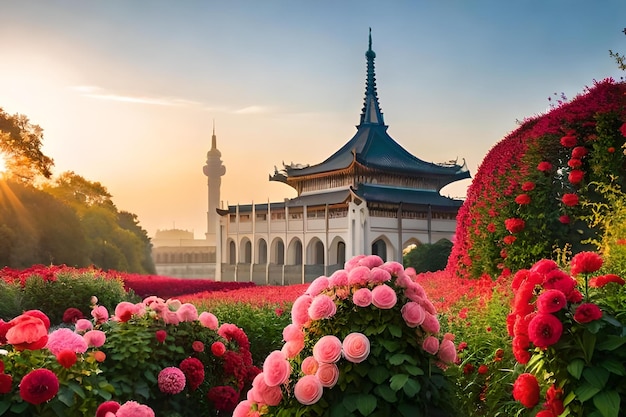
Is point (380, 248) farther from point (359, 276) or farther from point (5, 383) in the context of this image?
point (5, 383)

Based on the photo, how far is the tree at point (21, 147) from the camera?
2591 centimetres

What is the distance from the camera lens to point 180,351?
539 centimetres

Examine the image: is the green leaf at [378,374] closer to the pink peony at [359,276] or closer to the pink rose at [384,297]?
the pink rose at [384,297]

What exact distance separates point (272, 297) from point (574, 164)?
519cm

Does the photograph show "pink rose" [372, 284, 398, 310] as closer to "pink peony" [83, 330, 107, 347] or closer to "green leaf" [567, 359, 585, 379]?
"green leaf" [567, 359, 585, 379]

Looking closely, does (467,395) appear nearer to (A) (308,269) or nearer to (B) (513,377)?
(B) (513,377)

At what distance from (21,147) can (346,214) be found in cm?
1430

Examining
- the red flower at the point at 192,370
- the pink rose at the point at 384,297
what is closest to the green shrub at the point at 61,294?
the red flower at the point at 192,370

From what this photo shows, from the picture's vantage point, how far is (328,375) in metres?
3.71

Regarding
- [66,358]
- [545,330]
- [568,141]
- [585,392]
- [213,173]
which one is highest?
[213,173]

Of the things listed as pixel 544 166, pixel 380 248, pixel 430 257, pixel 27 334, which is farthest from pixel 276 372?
pixel 380 248

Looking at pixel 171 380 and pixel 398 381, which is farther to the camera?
pixel 171 380

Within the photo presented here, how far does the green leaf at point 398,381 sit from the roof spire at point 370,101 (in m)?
34.1

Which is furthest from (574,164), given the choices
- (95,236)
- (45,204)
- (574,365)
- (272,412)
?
(95,236)
